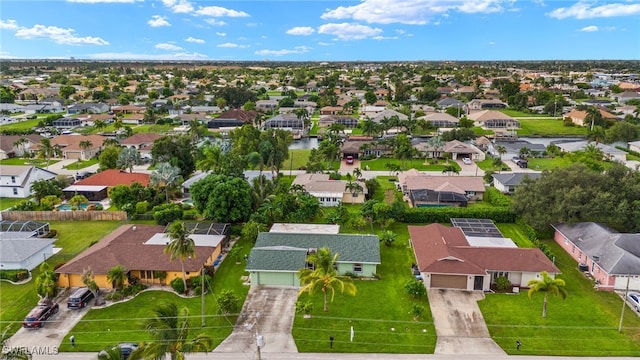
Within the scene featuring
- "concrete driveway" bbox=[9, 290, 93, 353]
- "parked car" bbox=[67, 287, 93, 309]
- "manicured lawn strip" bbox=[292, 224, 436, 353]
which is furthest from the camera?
"parked car" bbox=[67, 287, 93, 309]

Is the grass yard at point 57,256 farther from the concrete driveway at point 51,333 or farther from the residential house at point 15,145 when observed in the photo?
the residential house at point 15,145

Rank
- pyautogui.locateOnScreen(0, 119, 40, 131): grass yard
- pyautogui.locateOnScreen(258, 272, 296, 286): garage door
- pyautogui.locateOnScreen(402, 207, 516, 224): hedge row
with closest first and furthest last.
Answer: pyautogui.locateOnScreen(258, 272, 296, 286): garage door
pyautogui.locateOnScreen(402, 207, 516, 224): hedge row
pyautogui.locateOnScreen(0, 119, 40, 131): grass yard

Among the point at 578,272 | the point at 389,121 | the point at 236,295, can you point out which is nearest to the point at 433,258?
the point at 578,272

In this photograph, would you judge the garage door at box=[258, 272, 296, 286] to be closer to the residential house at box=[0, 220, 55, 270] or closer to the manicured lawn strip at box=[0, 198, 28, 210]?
the residential house at box=[0, 220, 55, 270]

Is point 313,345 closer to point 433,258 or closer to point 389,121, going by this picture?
point 433,258

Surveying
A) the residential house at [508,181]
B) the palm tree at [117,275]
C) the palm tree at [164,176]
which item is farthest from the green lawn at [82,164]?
the residential house at [508,181]

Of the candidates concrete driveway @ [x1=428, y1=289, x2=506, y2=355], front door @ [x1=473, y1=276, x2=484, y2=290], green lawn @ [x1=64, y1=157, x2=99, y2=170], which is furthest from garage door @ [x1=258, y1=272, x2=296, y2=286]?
green lawn @ [x1=64, y1=157, x2=99, y2=170]
